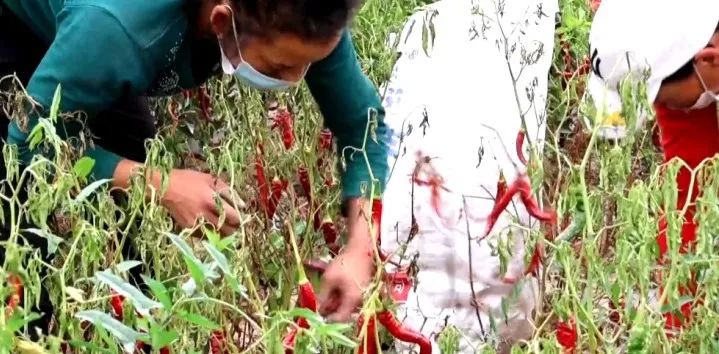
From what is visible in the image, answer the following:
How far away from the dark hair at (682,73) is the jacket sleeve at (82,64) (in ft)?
2.51

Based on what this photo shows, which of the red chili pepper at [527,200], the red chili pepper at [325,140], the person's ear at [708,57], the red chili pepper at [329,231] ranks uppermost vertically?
the person's ear at [708,57]

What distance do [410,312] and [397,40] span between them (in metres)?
0.45

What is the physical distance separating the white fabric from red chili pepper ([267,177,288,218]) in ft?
0.56

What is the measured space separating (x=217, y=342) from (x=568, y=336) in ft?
1.16

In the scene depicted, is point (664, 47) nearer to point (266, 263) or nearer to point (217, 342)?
point (266, 263)

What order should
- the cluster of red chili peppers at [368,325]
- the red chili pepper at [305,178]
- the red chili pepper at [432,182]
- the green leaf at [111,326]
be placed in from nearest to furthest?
1. the green leaf at [111,326]
2. the cluster of red chili peppers at [368,325]
3. the red chili pepper at [432,182]
4. the red chili pepper at [305,178]

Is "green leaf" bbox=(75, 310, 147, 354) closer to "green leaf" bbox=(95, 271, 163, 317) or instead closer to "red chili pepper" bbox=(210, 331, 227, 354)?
"green leaf" bbox=(95, 271, 163, 317)

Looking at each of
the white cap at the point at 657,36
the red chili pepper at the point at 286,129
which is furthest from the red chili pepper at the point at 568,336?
the red chili pepper at the point at 286,129

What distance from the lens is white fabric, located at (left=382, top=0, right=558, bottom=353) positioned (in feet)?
5.34

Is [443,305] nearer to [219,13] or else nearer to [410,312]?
[410,312]

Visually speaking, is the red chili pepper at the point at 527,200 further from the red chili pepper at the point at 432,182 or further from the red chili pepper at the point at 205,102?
the red chili pepper at the point at 205,102

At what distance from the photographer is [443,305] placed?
1654mm

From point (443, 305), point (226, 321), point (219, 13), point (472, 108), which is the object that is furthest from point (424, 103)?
point (226, 321)

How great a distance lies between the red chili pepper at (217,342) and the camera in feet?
3.60
